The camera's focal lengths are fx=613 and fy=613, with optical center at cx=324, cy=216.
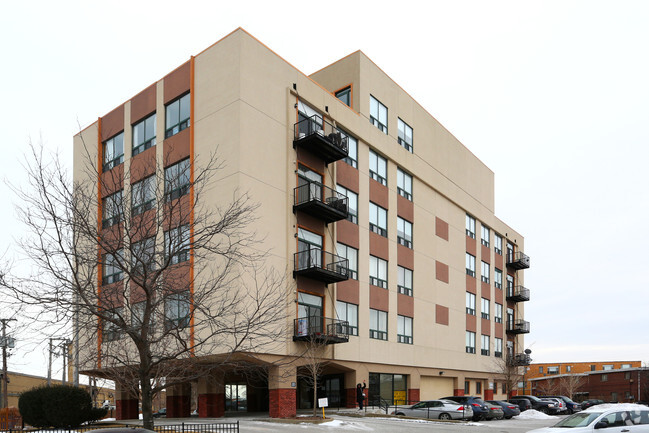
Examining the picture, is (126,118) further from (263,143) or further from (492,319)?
(492,319)

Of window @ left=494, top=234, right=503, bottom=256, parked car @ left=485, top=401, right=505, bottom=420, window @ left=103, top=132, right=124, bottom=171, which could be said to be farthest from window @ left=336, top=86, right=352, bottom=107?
window @ left=494, top=234, right=503, bottom=256

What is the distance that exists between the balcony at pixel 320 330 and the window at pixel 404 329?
24.5 feet

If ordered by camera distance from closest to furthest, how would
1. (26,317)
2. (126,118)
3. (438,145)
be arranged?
1. (26,317)
2. (126,118)
3. (438,145)

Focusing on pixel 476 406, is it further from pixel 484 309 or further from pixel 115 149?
pixel 115 149

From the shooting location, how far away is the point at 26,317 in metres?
15.4

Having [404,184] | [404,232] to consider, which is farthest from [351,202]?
[404,184]

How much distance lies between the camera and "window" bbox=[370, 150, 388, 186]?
4053 centimetres

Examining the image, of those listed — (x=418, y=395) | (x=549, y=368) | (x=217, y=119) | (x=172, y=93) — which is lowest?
(x=549, y=368)

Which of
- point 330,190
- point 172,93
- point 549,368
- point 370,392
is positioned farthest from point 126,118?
point 549,368

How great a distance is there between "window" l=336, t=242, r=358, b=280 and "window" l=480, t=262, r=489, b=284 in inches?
890

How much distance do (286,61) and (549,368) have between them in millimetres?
112072

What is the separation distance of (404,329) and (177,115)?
67.9 ft

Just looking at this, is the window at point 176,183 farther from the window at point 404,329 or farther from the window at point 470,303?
the window at point 470,303

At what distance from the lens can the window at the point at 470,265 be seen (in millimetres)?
53356
